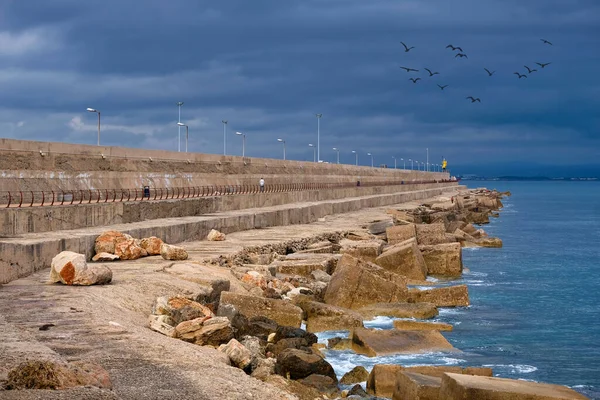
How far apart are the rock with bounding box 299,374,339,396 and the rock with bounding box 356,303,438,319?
553cm

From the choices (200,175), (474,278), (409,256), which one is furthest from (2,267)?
(200,175)

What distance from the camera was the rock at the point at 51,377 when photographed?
21.6ft

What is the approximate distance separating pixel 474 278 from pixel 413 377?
1641 centimetres

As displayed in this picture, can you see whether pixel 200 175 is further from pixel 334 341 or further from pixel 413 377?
pixel 413 377

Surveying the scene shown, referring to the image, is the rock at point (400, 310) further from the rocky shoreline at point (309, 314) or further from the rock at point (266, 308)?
the rock at point (266, 308)

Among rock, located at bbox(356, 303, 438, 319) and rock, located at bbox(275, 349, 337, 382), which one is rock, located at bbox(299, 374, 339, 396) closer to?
rock, located at bbox(275, 349, 337, 382)

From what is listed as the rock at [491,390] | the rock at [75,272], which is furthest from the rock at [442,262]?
the rock at [491,390]

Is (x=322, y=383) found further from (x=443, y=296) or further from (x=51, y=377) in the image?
(x=443, y=296)

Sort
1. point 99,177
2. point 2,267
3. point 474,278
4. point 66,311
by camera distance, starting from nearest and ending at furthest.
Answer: point 66,311
point 2,267
point 474,278
point 99,177

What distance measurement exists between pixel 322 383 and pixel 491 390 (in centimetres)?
269

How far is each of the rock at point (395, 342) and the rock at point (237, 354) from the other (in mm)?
3753

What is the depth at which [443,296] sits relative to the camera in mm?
18500

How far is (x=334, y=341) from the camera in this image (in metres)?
13.5

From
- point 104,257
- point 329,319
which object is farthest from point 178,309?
point 104,257
